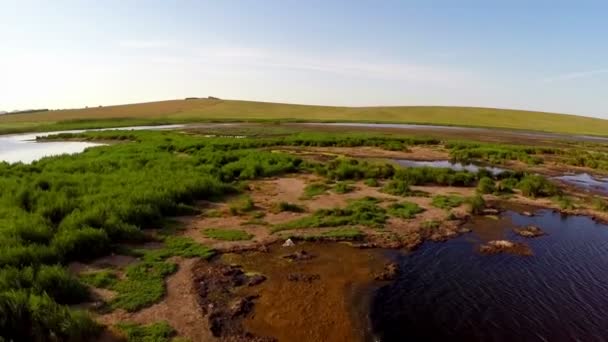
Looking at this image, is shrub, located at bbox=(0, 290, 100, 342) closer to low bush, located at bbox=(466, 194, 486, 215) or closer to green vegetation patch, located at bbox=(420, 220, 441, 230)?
green vegetation patch, located at bbox=(420, 220, 441, 230)

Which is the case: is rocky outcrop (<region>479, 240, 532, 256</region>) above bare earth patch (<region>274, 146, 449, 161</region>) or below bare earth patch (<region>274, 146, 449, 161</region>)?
below

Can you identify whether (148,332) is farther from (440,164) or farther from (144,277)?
(440,164)

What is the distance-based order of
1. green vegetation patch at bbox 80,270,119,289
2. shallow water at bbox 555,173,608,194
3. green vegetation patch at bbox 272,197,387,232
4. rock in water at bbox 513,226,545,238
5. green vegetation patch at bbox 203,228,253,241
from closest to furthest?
green vegetation patch at bbox 80,270,119,289 < green vegetation patch at bbox 203,228,253,241 < rock in water at bbox 513,226,545,238 < green vegetation patch at bbox 272,197,387,232 < shallow water at bbox 555,173,608,194

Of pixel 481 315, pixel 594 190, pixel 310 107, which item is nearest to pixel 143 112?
pixel 310 107

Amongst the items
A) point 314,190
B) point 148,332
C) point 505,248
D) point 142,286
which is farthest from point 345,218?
point 148,332

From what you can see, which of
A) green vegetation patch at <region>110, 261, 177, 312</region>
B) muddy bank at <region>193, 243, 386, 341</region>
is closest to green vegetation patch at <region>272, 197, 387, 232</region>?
muddy bank at <region>193, 243, 386, 341</region>

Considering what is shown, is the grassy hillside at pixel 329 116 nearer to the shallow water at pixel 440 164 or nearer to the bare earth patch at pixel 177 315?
the shallow water at pixel 440 164

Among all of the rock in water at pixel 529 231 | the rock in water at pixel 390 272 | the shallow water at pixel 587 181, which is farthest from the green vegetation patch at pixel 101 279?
the shallow water at pixel 587 181
